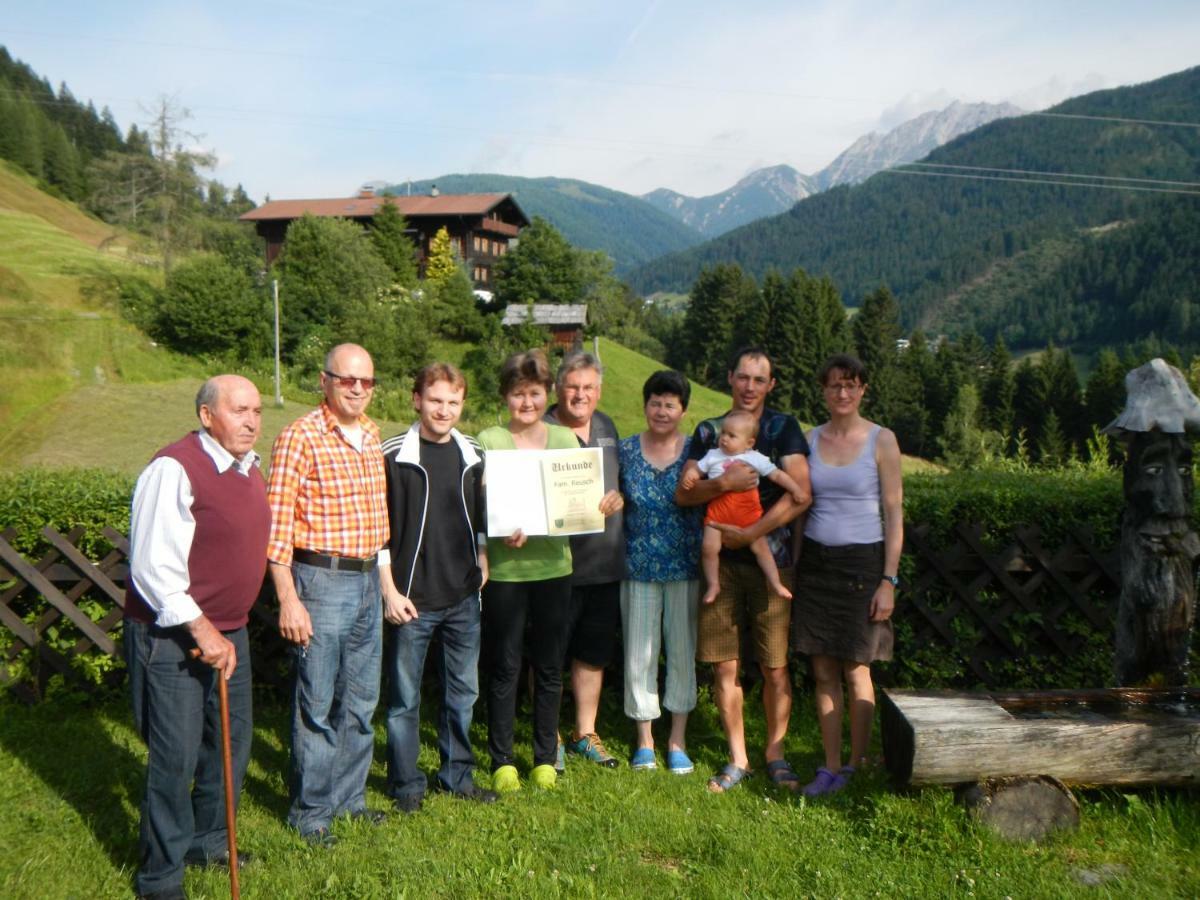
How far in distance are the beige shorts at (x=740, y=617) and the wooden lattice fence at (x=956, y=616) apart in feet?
5.32

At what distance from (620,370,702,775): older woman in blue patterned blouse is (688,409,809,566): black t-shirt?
16 centimetres

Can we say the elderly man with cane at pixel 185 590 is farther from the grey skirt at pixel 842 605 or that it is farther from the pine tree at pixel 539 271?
the pine tree at pixel 539 271

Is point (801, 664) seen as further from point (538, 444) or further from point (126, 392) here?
point (126, 392)

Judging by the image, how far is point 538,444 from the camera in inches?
185

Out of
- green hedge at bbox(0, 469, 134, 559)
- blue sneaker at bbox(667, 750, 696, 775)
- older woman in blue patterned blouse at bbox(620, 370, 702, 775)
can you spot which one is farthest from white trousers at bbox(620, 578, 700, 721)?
green hedge at bbox(0, 469, 134, 559)

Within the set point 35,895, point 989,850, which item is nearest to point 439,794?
point 35,895

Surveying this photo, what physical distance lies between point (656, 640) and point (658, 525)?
735 millimetres

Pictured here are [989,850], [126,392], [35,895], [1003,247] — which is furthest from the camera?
[1003,247]

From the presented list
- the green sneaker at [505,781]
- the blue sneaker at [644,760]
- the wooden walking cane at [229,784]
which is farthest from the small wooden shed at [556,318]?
the wooden walking cane at [229,784]

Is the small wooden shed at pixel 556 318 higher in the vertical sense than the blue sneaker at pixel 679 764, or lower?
higher

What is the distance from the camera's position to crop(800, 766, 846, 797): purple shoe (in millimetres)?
4727

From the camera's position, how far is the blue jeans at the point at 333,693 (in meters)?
4.05

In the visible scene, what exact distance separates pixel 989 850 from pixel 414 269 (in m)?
64.7

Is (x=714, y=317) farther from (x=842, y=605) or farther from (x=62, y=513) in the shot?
(x=842, y=605)
